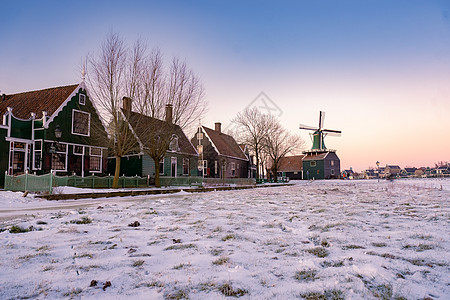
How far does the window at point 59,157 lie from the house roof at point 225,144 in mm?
24083

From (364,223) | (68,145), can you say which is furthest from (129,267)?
(68,145)

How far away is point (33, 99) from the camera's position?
1002 inches

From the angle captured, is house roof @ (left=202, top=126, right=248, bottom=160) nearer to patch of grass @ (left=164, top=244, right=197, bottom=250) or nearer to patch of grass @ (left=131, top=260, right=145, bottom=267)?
patch of grass @ (left=164, top=244, right=197, bottom=250)

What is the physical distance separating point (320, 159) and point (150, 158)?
198 ft

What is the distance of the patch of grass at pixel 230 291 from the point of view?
107 inches

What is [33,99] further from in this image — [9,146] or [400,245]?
[400,245]

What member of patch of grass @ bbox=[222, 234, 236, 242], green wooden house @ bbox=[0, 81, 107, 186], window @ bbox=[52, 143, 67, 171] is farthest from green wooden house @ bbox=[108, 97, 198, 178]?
patch of grass @ bbox=[222, 234, 236, 242]

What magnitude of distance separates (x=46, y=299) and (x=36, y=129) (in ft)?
74.2

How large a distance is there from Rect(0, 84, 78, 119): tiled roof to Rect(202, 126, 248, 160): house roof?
23.6 m

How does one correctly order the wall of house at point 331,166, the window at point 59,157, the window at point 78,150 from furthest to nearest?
the wall of house at point 331,166, the window at point 78,150, the window at point 59,157

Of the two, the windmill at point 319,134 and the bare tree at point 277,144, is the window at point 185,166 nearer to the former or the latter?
the bare tree at point 277,144

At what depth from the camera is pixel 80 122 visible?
977 inches

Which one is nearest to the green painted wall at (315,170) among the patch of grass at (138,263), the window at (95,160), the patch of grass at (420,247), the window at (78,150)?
the window at (95,160)

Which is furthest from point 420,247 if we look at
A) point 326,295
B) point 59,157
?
point 59,157
